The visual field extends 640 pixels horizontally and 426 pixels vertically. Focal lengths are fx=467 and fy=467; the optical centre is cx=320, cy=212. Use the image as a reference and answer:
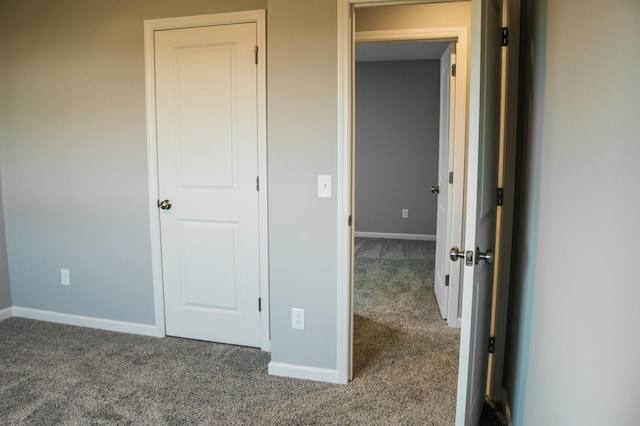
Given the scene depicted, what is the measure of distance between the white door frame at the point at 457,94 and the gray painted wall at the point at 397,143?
9.29ft

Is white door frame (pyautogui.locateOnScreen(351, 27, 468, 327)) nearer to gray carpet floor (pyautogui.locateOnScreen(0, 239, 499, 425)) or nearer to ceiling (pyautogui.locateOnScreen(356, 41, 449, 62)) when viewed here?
gray carpet floor (pyautogui.locateOnScreen(0, 239, 499, 425))

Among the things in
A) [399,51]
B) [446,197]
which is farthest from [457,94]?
[399,51]

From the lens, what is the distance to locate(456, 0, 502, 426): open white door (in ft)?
5.30

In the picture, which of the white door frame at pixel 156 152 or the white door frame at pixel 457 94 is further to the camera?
the white door frame at pixel 457 94

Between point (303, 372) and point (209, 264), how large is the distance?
924 mm

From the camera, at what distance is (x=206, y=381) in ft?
8.32

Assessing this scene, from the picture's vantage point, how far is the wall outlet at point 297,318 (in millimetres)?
2553

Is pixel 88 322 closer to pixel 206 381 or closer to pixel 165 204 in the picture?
pixel 165 204

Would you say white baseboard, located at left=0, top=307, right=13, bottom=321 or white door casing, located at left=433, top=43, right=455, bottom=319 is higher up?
white door casing, located at left=433, top=43, right=455, bottom=319

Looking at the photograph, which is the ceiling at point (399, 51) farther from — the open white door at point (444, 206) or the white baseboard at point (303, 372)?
the white baseboard at point (303, 372)

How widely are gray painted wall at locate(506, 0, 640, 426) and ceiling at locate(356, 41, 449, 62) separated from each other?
336cm

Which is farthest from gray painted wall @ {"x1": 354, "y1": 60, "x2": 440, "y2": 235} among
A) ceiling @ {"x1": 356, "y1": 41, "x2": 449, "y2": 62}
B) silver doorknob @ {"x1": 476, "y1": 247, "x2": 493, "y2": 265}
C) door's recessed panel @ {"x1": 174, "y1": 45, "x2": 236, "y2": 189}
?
silver doorknob @ {"x1": 476, "y1": 247, "x2": 493, "y2": 265}

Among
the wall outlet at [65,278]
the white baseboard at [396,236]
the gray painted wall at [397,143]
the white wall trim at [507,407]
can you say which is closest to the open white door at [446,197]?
the white wall trim at [507,407]

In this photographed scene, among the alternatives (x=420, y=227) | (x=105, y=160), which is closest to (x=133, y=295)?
(x=105, y=160)
